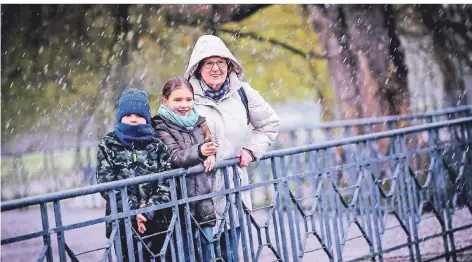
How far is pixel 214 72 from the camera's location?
14.4 feet

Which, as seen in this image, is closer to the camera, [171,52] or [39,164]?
[39,164]

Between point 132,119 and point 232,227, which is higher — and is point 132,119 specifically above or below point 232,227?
above

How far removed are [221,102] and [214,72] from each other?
0.20 meters

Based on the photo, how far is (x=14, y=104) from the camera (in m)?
12.1

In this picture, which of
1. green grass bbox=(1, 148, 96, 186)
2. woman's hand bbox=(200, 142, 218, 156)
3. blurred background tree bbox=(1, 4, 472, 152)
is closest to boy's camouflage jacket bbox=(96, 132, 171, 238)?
woman's hand bbox=(200, 142, 218, 156)

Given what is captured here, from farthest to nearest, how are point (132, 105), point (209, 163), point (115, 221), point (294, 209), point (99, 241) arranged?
point (99, 241) → point (294, 209) → point (209, 163) → point (132, 105) → point (115, 221)

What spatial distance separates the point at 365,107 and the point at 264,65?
7327mm

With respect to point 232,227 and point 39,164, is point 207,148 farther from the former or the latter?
point 39,164

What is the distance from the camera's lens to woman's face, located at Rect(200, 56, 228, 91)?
14.4 feet

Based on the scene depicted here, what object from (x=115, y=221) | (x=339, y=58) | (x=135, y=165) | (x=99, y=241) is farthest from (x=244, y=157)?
(x=339, y=58)

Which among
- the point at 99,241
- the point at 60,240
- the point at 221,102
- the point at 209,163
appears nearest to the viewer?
the point at 60,240

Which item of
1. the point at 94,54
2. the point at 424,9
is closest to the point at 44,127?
the point at 94,54

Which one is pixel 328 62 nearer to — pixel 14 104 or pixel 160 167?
pixel 14 104

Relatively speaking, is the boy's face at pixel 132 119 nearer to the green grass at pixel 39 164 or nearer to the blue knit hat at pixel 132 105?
the blue knit hat at pixel 132 105
